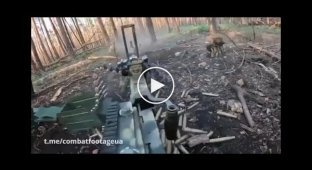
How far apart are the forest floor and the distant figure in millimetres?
38

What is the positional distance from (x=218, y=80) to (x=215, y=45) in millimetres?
291

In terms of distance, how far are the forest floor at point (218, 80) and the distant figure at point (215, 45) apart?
0.12ft

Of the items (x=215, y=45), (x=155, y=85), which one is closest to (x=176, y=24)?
(x=215, y=45)

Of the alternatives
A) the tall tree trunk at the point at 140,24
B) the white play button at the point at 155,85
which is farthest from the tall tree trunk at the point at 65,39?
the white play button at the point at 155,85

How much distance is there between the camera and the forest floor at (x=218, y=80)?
2.88 metres

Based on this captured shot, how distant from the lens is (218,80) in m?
2.95

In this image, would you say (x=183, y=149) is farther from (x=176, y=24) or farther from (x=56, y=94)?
(x=56, y=94)

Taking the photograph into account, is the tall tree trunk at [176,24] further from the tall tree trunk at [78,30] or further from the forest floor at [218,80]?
the tall tree trunk at [78,30]

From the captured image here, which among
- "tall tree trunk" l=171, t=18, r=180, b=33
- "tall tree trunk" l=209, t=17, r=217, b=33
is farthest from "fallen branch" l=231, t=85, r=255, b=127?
"tall tree trunk" l=171, t=18, r=180, b=33

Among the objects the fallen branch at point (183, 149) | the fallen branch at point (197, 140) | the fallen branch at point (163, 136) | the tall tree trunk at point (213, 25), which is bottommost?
the fallen branch at point (183, 149)

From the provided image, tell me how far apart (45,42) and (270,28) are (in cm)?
182
